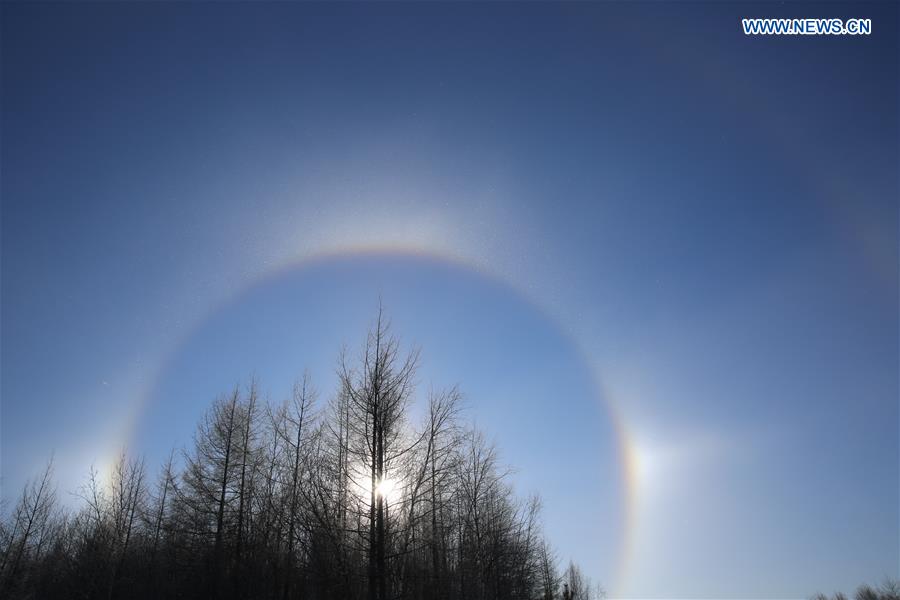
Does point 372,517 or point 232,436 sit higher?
point 232,436

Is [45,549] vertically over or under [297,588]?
over

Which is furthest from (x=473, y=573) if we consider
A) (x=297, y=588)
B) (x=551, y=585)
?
(x=551, y=585)

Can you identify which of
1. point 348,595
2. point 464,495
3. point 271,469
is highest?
point 271,469

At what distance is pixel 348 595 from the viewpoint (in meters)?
9.80

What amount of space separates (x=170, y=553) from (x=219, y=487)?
4102 millimetres

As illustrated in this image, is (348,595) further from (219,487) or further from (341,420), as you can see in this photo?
(219,487)

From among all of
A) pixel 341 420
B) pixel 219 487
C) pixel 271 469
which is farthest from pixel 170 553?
pixel 341 420

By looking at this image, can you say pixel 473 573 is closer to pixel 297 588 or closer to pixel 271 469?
pixel 297 588

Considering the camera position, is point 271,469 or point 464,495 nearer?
point 464,495

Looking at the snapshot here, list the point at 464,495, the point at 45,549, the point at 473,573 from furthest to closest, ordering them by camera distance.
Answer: the point at 45,549 → the point at 464,495 → the point at 473,573

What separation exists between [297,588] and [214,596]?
326cm

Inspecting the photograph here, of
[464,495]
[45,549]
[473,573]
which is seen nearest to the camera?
[473,573]

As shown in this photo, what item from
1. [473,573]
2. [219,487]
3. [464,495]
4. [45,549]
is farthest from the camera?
[45,549]

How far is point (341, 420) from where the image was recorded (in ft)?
38.1
